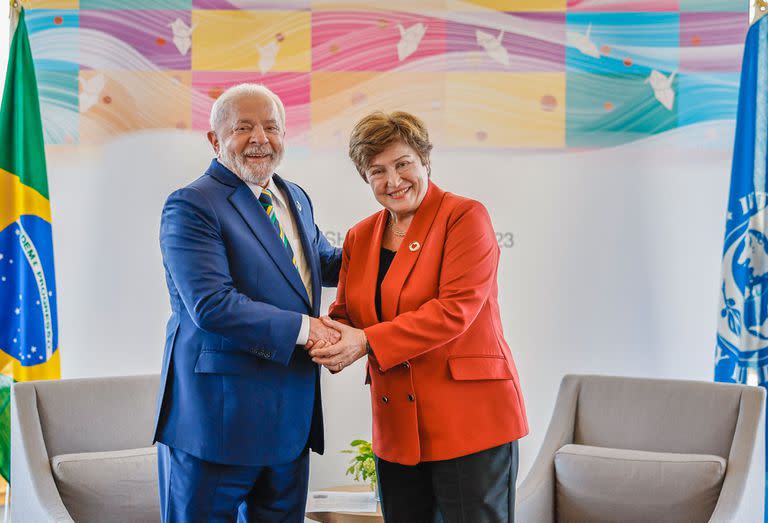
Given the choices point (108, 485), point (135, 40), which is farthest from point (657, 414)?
point (135, 40)

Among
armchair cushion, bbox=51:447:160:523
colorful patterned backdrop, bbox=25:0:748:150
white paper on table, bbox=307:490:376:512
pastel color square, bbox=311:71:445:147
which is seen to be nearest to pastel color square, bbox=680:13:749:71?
colorful patterned backdrop, bbox=25:0:748:150

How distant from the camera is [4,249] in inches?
144

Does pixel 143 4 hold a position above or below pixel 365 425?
above

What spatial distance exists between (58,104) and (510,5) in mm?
2143

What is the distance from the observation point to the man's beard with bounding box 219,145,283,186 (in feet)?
7.91

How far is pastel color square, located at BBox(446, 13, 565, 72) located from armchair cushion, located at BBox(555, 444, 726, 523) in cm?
178

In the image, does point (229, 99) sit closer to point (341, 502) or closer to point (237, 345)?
point (237, 345)

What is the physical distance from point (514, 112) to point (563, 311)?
959 mm

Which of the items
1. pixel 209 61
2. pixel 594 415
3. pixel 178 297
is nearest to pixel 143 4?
pixel 209 61

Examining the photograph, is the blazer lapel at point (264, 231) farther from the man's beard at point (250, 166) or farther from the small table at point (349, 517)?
the small table at point (349, 517)

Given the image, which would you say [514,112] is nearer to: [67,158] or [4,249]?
[67,158]

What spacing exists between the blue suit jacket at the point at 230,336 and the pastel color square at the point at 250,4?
5.87 feet

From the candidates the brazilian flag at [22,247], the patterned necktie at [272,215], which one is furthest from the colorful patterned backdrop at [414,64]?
the patterned necktie at [272,215]

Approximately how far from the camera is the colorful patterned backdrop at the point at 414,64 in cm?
391
